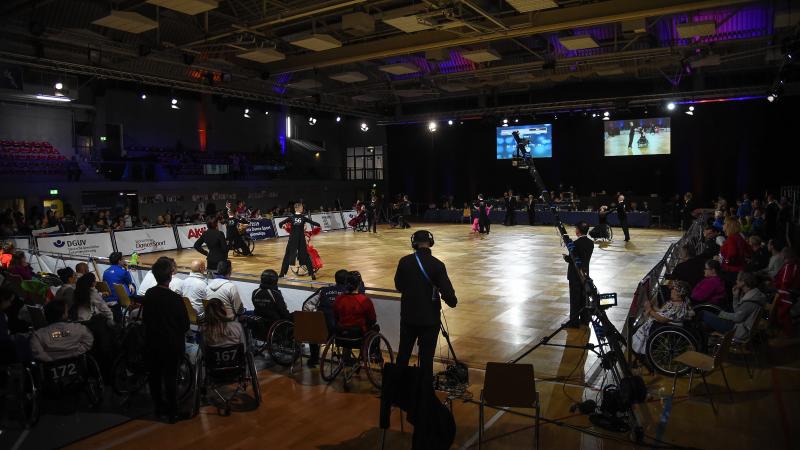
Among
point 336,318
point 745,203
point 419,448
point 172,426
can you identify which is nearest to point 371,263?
point 336,318

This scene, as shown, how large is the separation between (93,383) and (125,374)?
0.28 m

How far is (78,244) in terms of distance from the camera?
15258 mm

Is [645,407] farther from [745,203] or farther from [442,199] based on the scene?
[442,199]

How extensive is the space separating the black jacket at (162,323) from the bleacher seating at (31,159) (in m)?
18.2

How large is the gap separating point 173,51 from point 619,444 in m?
16.2

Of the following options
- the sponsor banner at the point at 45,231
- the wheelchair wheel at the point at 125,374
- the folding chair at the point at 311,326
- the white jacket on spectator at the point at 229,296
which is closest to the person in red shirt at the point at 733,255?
the folding chair at the point at 311,326

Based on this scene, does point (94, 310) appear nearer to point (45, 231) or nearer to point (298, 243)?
point (298, 243)

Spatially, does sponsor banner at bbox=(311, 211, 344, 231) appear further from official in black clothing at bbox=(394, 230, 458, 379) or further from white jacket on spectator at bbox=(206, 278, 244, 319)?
official in black clothing at bbox=(394, 230, 458, 379)

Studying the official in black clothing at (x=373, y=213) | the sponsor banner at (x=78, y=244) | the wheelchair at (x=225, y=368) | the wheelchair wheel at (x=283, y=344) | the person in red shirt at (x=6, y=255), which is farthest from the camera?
the official in black clothing at (x=373, y=213)

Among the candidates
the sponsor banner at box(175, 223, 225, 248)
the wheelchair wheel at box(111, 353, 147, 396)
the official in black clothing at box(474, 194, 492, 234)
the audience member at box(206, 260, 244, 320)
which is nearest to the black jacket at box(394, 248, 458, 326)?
the audience member at box(206, 260, 244, 320)

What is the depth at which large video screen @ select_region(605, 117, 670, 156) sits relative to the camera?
24.5 m

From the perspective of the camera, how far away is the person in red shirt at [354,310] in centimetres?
580

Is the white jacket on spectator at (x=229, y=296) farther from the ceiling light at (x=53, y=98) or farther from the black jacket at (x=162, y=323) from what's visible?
the ceiling light at (x=53, y=98)

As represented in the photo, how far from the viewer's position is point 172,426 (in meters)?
4.94
